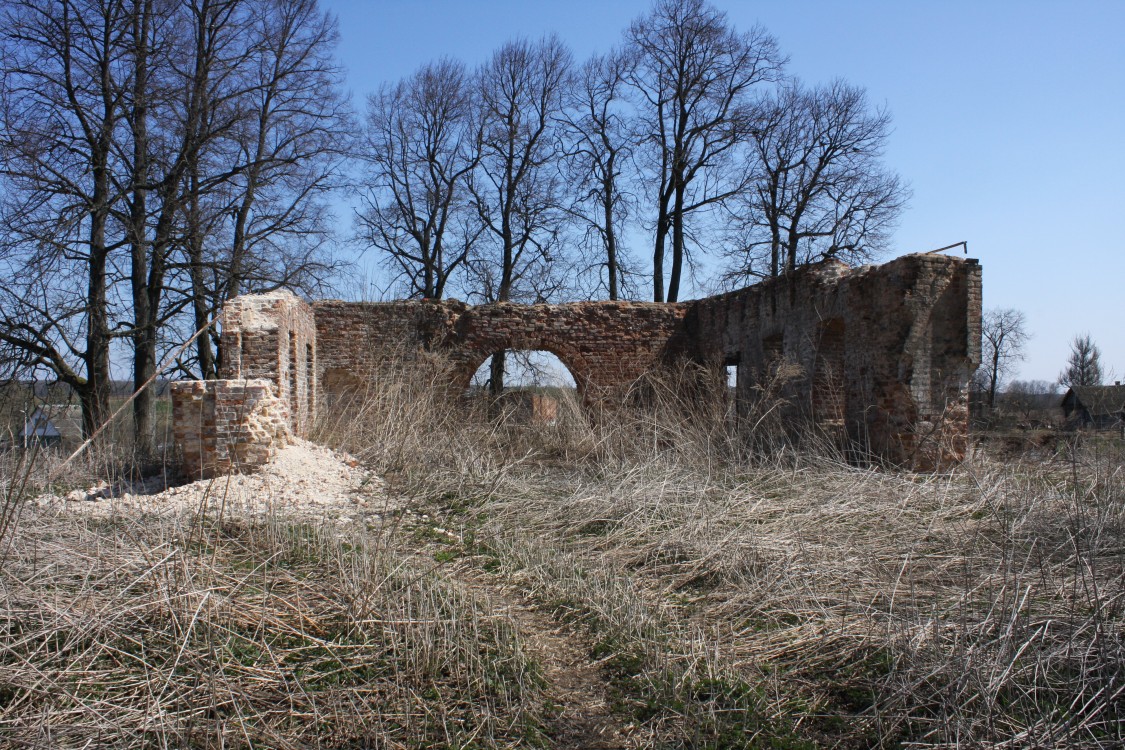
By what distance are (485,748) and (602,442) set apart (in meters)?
5.91

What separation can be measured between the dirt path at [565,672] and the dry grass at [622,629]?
71 millimetres

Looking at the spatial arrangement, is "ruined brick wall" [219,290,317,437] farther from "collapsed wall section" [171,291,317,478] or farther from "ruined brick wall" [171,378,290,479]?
"ruined brick wall" [171,378,290,479]

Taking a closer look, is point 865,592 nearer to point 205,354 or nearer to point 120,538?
point 120,538

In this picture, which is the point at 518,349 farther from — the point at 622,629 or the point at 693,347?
the point at 622,629

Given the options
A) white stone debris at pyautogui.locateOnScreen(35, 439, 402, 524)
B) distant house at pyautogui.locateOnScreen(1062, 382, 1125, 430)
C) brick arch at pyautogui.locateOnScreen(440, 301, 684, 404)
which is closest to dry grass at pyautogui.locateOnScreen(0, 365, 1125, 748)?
distant house at pyautogui.locateOnScreen(1062, 382, 1125, 430)

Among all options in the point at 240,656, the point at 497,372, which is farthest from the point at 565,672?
the point at 497,372

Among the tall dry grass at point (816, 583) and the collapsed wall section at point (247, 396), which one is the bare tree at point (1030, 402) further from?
the collapsed wall section at point (247, 396)

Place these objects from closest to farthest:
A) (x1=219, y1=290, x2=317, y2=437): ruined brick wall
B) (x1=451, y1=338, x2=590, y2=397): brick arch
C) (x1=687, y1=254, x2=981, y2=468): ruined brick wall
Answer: (x1=687, y1=254, x2=981, y2=468): ruined brick wall → (x1=219, y1=290, x2=317, y2=437): ruined brick wall → (x1=451, y1=338, x2=590, y2=397): brick arch

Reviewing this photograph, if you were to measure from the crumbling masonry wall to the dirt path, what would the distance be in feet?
8.76

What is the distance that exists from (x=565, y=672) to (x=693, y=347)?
11.5m

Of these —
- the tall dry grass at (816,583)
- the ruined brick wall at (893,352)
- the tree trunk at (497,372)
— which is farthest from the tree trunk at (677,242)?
the tall dry grass at (816,583)

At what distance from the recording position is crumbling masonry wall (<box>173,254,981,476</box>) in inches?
348

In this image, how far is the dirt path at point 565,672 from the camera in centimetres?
320

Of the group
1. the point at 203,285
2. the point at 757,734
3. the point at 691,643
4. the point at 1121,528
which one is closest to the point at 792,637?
the point at 691,643
